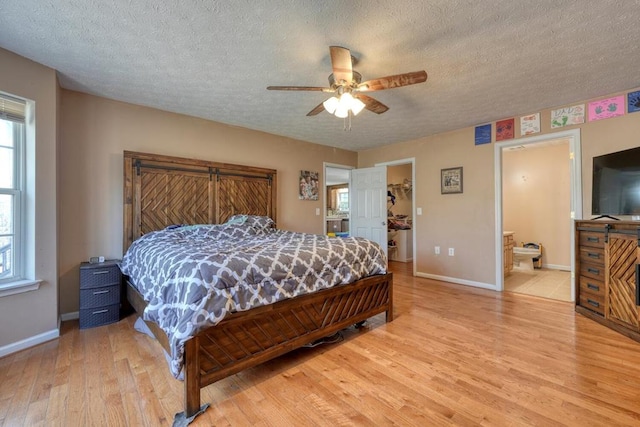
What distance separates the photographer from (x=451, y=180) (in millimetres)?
4375

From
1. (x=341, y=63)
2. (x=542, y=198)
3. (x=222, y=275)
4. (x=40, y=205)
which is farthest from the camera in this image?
(x=542, y=198)

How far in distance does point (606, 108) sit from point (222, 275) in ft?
13.9

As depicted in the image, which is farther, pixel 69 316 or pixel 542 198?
pixel 542 198

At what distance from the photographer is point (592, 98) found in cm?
308

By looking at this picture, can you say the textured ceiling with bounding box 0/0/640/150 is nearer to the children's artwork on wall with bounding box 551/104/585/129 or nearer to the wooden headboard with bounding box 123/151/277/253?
the children's artwork on wall with bounding box 551/104/585/129

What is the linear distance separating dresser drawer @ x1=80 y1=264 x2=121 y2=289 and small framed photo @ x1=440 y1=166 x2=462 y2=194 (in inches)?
176

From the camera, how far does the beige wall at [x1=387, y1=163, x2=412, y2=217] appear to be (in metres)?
6.90

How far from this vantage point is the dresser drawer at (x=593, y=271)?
2.73m

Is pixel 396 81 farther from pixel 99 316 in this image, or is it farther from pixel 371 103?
pixel 99 316

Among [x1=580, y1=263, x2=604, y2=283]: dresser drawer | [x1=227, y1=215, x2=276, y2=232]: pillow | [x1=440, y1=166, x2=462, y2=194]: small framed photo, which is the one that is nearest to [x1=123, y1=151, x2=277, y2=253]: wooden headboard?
[x1=227, y1=215, x2=276, y2=232]: pillow

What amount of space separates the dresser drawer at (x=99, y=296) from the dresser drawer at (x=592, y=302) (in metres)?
4.77

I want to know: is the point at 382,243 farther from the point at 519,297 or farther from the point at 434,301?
the point at 519,297

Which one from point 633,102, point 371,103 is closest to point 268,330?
point 371,103

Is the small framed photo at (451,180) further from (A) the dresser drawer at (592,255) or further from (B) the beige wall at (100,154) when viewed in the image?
(B) the beige wall at (100,154)
